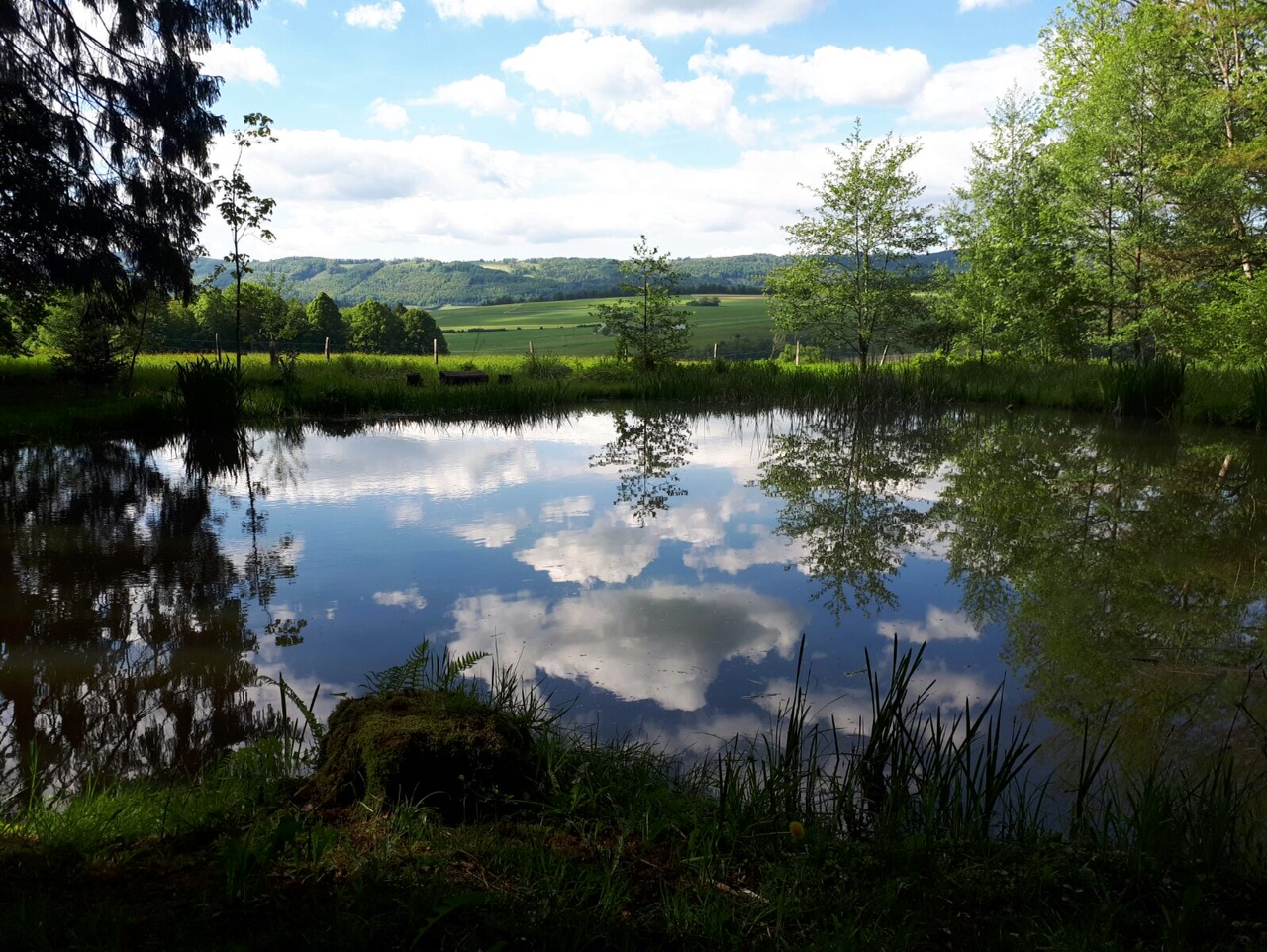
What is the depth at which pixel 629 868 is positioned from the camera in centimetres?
214

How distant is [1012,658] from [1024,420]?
1124cm

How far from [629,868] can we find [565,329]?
64.4 m

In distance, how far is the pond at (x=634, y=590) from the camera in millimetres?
3424

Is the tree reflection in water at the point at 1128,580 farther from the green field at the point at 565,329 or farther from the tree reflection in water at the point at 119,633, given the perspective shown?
the green field at the point at 565,329

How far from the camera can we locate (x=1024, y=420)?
14.0 metres

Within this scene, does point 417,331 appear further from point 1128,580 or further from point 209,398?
point 1128,580

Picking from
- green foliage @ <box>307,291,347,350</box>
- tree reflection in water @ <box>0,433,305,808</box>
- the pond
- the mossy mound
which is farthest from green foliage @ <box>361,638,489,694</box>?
green foliage @ <box>307,291,347,350</box>

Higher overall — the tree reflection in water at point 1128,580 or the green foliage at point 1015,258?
the green foliage at point 1015,258

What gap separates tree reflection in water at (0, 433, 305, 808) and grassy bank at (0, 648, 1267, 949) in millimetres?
409

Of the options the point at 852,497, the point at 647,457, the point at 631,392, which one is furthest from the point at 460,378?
the point at 852,497

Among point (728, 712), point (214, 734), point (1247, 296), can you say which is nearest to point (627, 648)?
point (728, 712)

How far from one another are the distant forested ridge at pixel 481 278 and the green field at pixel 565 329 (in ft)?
19.2

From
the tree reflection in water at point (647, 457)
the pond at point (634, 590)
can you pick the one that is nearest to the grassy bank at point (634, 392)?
the tree reflection in water at point (647, 457)

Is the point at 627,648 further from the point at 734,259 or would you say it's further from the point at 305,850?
the point at 734,259
